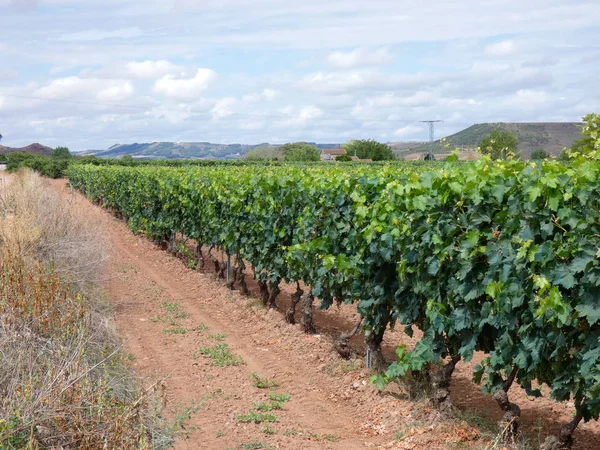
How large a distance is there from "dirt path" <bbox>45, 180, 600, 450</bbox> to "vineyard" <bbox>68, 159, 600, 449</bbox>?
1.10 feet

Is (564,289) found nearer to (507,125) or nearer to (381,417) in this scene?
(381,417)

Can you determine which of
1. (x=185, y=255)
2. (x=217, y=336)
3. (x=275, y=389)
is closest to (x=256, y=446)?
(x=275, y=389)

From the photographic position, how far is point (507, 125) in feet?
408

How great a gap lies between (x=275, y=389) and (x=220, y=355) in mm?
1392

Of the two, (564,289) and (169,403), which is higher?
(564,289)

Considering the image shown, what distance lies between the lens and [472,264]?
231 inches

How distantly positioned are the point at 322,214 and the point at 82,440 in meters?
4.83

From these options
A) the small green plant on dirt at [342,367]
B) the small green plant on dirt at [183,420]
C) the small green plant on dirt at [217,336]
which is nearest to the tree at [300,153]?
the small green plant on dirt at [217,336]

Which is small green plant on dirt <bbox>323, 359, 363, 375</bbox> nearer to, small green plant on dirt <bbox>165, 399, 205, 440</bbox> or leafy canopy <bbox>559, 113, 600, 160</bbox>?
small green plant on dirt <bbox>165, 399, 205, 440</bbox>

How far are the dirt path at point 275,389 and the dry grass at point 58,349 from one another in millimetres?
598

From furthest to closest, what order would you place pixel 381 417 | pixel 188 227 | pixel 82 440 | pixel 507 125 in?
pixel 507 125 < pixel 188 227 < pixel 381 417 < pixel 82 440

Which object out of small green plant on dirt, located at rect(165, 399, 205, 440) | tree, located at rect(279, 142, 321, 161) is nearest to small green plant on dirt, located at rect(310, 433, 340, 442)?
small green plant on dirt, located at rect(165, 399, 205, 440)

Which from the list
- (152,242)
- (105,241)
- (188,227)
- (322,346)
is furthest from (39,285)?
(152,242)

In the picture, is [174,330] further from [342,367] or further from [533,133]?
[533,133]
